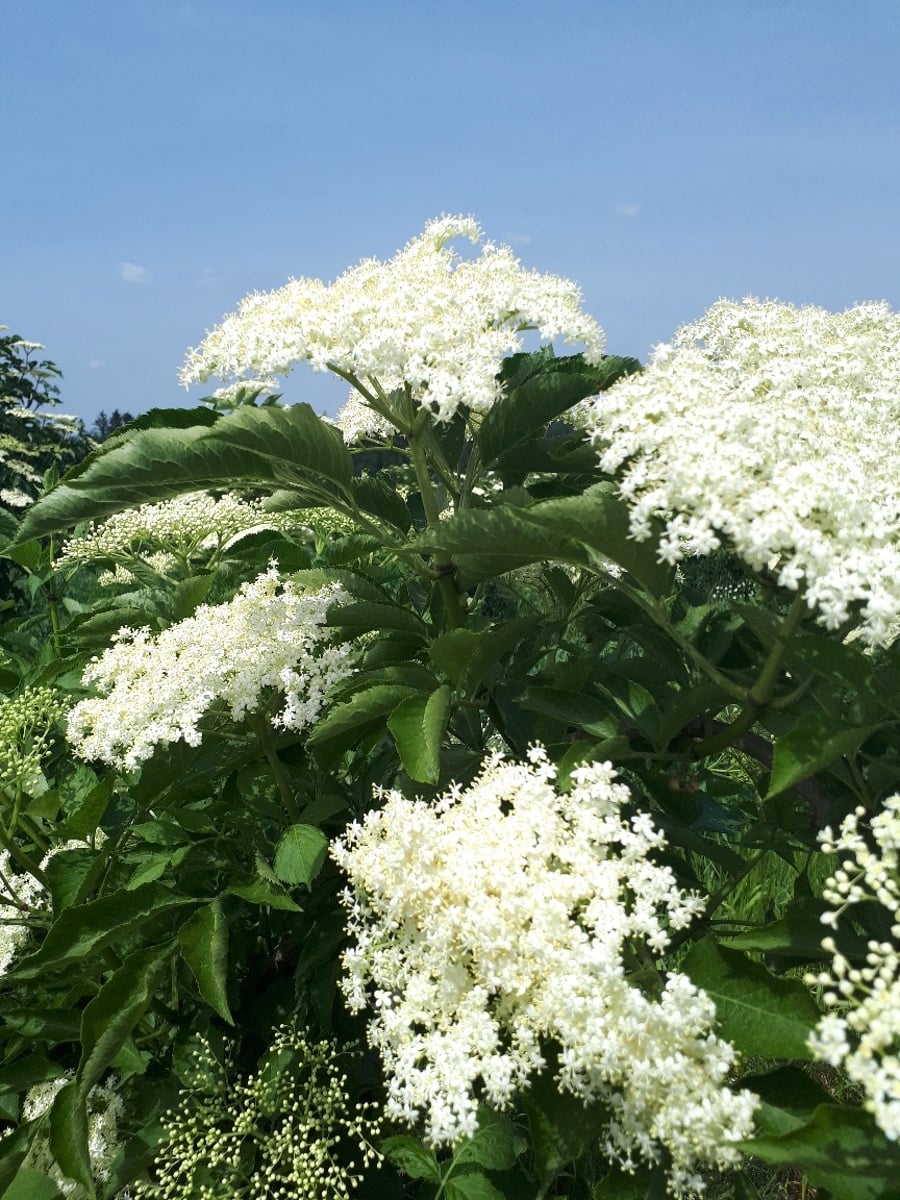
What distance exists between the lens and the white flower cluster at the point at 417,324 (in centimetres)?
173

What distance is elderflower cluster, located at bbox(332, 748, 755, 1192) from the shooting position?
121cm

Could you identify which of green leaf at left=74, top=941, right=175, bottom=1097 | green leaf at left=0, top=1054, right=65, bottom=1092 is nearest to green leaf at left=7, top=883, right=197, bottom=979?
green leaf at left=74, top=941, right=175, bottom=1097

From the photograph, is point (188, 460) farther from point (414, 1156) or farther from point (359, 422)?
point (414, 1156)

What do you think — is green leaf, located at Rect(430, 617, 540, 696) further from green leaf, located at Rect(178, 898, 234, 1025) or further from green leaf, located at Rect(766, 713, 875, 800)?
green leaf, located at Rect(178, 898, 234, 1025)

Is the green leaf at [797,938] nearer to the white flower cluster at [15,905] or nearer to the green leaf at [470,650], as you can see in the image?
Answer: the green leaf at [470,650]

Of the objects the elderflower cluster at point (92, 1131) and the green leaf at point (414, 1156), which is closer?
the green leaf at point (414, 1156)

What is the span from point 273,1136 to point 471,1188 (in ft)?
1.48

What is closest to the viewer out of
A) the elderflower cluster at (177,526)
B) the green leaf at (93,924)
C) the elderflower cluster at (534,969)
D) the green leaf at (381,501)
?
the elderflower cluster at (534,969)

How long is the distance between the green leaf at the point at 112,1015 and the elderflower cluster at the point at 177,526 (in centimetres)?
138

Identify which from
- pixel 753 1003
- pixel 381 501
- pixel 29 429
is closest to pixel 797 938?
pixel 753 1003

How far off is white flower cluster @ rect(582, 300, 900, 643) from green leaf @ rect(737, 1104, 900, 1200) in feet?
1.86

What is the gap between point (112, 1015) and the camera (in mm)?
1785

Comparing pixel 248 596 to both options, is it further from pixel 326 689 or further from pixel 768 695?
pixel 768 695

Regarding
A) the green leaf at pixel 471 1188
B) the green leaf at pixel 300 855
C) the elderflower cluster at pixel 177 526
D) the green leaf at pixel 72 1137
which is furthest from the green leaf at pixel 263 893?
the elderflower cluster at pixel 177 526
